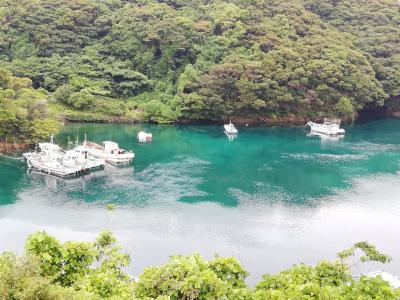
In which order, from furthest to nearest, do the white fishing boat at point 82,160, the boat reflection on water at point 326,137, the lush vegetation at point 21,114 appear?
the boat reflection on water at point 326,137 → the lush vegetation at point 21,114 → the white fishing boat at point 82,160

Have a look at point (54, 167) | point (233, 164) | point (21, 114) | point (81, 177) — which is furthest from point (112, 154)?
point (233, 164)

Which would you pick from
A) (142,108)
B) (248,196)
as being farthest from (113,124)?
(248,196)

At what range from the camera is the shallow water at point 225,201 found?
22.8 metres

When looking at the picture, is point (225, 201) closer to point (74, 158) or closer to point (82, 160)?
point (82, 160)

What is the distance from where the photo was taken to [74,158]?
109ft

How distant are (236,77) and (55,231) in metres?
31.0

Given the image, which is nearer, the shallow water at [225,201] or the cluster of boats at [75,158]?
the shallow water at [225,201]

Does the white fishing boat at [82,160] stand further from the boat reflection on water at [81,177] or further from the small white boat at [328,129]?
the small white boat at [328,129]

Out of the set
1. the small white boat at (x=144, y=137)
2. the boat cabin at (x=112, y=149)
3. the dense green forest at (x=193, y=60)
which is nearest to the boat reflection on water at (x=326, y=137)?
the dense green forest at (x=193, y=60)

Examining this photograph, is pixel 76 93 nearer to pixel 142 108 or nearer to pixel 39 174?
pixel 142 108

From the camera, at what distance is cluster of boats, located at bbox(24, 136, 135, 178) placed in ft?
107

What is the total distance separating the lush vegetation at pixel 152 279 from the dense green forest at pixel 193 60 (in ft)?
117

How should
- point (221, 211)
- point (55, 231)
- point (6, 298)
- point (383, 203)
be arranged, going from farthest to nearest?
point (383, 203)
point (221, 211)
point (55, 231)
point (6, 298)

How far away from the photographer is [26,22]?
54844 millimetres
